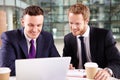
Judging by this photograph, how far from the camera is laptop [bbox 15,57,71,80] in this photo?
134 cm

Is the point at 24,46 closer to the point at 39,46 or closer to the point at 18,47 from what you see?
the point at 18,47

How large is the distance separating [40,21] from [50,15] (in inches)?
206

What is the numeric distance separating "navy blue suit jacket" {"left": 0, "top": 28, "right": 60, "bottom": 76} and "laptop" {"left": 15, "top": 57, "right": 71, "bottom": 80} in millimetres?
424

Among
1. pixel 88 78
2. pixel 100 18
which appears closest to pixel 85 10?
pixel 88 78

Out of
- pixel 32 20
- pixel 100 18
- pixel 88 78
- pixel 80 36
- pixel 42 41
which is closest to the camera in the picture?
pixel 88 78

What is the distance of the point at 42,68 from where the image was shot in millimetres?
1390

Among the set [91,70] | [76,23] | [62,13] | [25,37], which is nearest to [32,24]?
[25,37]

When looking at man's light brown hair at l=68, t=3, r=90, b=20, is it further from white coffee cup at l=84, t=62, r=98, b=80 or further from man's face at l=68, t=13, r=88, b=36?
white coffee cup at l=84, t=62, r=98, b=80

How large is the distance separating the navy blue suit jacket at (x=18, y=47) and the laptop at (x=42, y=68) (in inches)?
16.7

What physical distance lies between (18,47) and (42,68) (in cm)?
69

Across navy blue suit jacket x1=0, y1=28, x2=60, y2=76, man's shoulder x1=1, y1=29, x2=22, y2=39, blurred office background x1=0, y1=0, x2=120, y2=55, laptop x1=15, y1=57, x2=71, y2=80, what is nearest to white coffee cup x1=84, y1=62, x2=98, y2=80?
laptop x1=15, y1=57, x2=71, y2=80

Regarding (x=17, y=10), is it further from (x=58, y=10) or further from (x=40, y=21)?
(x=40, y=21)

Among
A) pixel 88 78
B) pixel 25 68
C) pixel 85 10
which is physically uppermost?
pixel 85 10

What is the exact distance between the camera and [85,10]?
236cm
